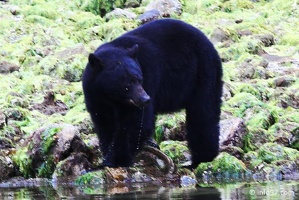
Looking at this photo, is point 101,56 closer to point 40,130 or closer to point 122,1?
Answer: point 40,130

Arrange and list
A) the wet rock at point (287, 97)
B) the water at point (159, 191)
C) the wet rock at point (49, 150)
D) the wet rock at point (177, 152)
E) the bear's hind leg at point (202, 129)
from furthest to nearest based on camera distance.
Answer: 1. the wet rock at point (287, 97)
2. the wet rock at point (177, 152)
3. the bear's hind leg at point (202, 129)
4. the wet rock at point (49, 150)
5. the water at point (159, 191)

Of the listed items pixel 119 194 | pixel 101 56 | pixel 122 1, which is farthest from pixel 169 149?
pixel 122 1

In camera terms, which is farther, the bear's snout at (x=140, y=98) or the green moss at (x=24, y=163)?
the green moss at (x=24, y=163)

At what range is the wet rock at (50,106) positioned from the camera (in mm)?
13917

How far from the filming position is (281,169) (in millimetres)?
10148

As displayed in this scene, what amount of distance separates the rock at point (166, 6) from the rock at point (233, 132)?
961 centimetres

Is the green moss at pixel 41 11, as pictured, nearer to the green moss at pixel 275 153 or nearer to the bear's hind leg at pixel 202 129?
the bear's hind leg at pixel 202 129

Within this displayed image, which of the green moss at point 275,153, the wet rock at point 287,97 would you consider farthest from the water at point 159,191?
the wet rock at point 287,97

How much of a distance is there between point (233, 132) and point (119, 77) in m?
2.44

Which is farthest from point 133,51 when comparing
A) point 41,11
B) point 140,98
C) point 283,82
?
point 41,11

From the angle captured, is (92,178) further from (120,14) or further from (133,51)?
(120,14)

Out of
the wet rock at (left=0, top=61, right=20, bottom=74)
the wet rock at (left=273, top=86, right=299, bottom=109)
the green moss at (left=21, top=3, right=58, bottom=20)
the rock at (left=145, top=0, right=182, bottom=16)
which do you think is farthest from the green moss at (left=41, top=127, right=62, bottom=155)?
the green moss at (left=21, top=3, right=58, bottom=20)

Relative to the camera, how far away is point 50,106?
14.2m

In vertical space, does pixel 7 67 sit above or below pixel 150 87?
below
